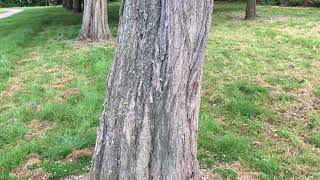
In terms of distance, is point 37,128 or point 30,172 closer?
point 30,172

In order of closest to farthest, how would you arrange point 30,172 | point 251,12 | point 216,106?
point 30,172, point 216,106, point 251,12

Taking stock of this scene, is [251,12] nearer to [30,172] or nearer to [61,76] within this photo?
[61,76]

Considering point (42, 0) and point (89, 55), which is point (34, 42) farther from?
point (42, 0)

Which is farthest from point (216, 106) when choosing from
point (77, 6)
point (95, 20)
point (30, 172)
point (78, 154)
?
point (77, 6)

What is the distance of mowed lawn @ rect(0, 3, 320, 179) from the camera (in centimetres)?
513

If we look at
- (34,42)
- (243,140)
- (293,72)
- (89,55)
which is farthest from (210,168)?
(34,42)

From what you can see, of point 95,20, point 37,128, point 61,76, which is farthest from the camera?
point 95,20

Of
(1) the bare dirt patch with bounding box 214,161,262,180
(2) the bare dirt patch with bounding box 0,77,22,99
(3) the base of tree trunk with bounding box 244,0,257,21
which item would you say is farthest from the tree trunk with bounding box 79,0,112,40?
(1) the bare dirt patch with bounding box 214,161,262,180

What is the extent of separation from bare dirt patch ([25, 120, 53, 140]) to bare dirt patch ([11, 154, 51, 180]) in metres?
0.77

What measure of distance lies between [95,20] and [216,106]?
20.8ft

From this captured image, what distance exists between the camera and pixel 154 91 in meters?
3.63

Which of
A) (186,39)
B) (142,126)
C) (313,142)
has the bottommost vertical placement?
(313,142)

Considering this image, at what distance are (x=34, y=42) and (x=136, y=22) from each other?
1030 cm

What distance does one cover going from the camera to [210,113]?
659cm
